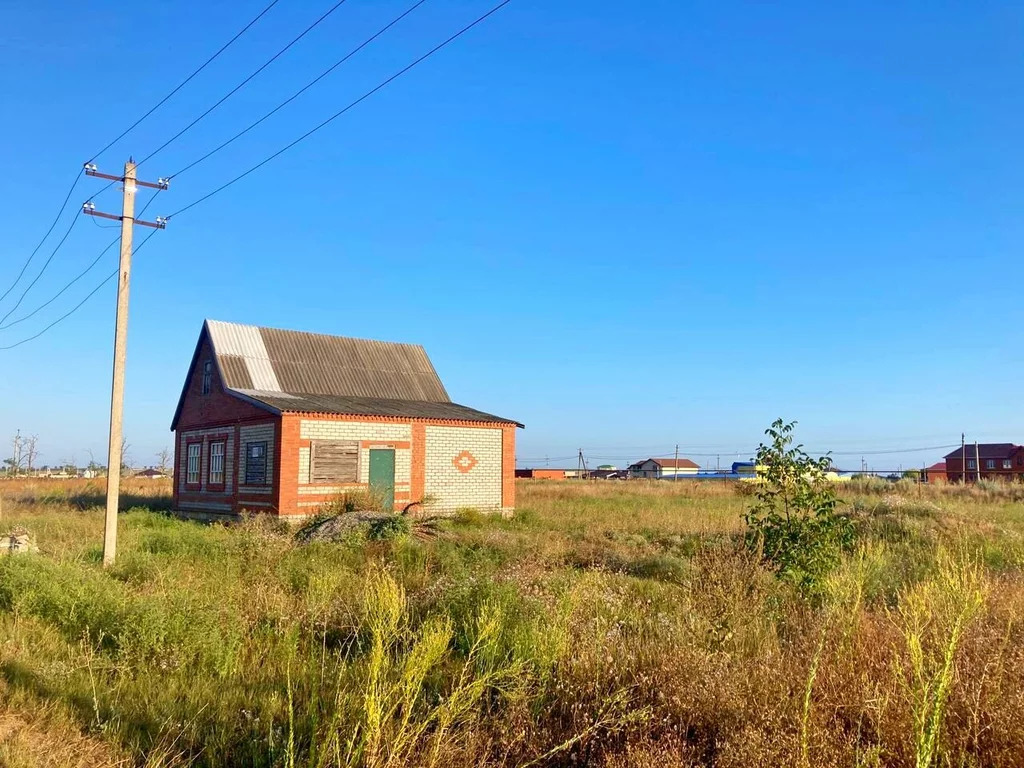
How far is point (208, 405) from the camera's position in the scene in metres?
25.0

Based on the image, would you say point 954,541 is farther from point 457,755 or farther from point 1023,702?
point 457,755

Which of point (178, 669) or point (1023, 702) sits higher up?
point (1023, 702)

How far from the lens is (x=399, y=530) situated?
14.5 m

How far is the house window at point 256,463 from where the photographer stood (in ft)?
69.9

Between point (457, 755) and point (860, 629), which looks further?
point (860, 629)

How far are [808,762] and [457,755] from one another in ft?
5.66

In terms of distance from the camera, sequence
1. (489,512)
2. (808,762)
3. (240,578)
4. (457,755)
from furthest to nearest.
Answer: (489,512) → (240,578) → (457,755) → (808,762)

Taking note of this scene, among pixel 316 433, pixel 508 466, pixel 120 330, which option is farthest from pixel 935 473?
pixel 120 330

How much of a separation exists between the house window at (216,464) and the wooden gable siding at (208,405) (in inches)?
30.8

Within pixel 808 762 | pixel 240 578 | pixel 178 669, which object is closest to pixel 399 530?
pixel 240 578

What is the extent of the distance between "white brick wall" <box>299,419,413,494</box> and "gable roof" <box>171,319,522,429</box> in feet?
1.45

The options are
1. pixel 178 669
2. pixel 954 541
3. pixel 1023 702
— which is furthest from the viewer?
pixel 954 541

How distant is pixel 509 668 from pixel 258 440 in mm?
18873

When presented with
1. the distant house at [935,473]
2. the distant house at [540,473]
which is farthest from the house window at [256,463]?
the distant house at [935,473]
